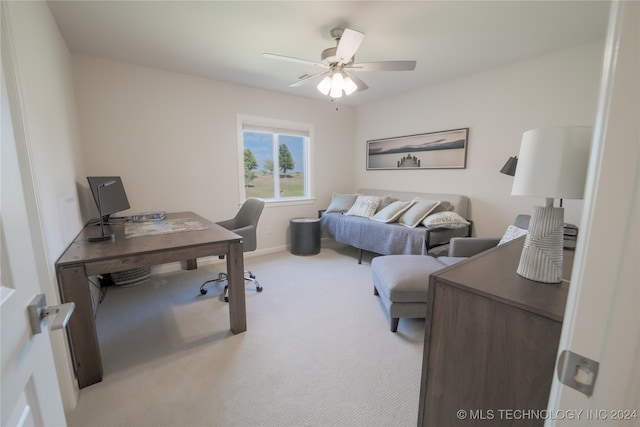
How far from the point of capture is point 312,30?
228cm

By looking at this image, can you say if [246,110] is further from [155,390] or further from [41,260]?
[155,390]

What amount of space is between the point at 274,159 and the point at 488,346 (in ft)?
12.5

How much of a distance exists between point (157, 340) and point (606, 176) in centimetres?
253

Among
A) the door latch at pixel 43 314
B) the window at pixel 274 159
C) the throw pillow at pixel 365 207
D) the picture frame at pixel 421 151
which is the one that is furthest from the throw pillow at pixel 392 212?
the door latch at pixel 43 314

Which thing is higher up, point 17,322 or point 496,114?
point 496,114

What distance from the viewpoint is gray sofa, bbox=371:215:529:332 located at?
2.00 m

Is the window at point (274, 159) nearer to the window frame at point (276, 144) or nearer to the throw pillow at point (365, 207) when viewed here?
the window frame at point (276, 144)

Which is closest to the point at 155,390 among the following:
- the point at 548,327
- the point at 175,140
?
the point at 548,327

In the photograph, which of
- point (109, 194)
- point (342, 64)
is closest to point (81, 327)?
point (109, 194)

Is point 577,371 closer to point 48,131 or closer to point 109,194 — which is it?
point 48,131

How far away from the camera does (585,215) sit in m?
0.45

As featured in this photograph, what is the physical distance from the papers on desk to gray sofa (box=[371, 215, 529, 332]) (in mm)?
1649

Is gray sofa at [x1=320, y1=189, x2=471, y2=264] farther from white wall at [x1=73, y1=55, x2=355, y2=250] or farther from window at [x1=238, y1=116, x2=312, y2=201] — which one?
white wall at [x1=73, y1=55, x2=355, y2=250]

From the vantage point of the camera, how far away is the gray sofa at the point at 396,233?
309cm
